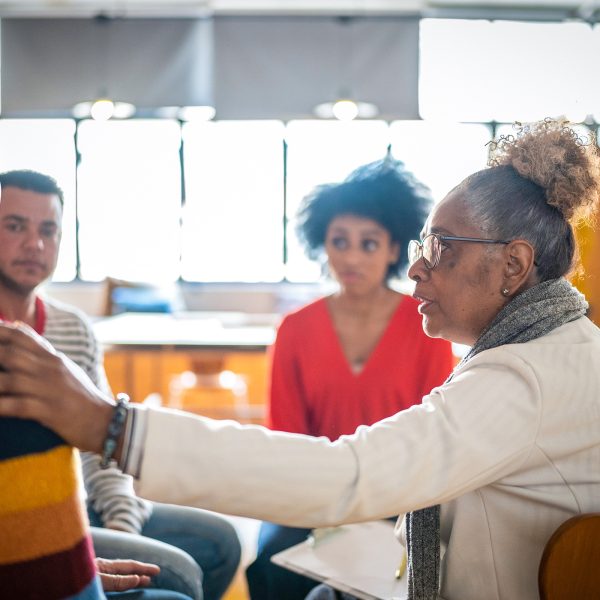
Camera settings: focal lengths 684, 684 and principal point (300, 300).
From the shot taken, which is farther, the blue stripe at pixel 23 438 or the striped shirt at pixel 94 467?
the striped shirt at pixel 94 467

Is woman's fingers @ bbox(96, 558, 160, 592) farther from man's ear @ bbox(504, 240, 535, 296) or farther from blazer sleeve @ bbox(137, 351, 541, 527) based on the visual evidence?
man's ear @ bbox(504, 240, 535, 296)

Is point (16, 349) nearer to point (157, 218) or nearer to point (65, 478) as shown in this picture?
point (65, 478)

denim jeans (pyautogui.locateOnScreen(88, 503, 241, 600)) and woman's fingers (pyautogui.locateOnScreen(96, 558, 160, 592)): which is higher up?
woman's fingers (pyautogui.locateOnScreen(96, 558, 160, 592))

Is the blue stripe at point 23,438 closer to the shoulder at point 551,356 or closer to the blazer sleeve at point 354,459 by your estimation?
the blazer sleeve at point 354,459

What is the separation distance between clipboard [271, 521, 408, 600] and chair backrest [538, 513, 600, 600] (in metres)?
0.36

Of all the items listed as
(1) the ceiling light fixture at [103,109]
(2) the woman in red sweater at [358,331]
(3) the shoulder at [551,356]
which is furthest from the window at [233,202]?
(3) the shoulder at [551,356]

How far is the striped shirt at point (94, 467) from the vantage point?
163 cm

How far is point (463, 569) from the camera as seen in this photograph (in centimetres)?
106

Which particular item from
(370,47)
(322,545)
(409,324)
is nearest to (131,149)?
(370,47)

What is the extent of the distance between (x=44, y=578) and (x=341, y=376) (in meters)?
1.35

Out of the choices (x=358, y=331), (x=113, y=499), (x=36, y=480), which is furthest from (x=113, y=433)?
(x=358, y=331)

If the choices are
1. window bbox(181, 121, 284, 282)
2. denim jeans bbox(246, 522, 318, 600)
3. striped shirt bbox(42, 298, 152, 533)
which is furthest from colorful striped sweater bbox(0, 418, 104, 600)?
window bbox(181, 121, 284, 282)

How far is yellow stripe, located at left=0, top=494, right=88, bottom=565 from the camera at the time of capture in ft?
2.35

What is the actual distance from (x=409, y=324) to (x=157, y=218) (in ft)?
19.2
